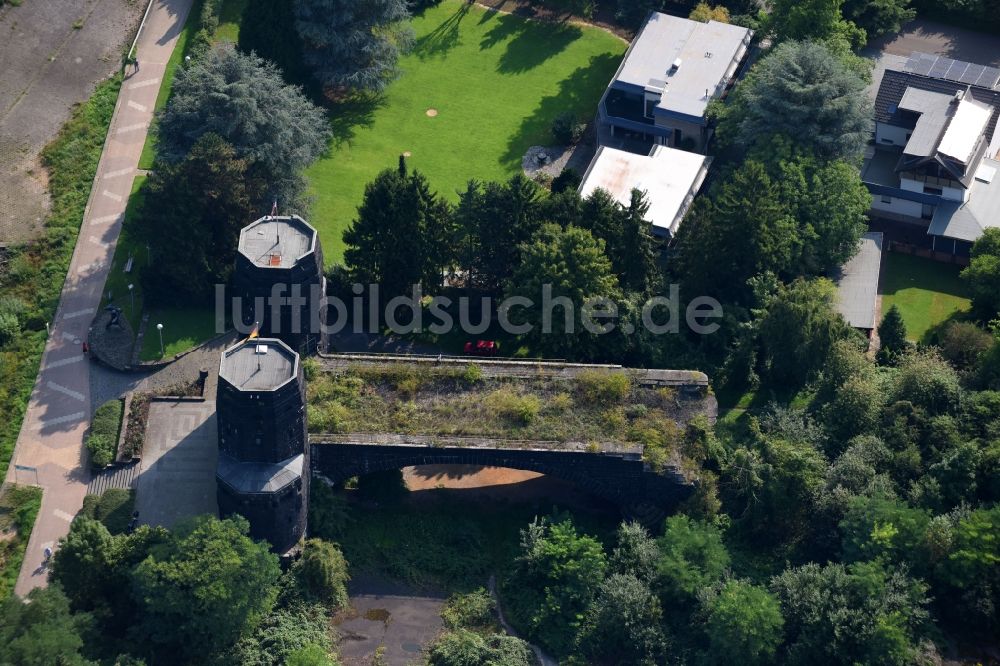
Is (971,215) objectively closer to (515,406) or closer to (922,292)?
(922,292)

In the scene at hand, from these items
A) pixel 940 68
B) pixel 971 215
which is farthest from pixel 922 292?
pixel 940 68

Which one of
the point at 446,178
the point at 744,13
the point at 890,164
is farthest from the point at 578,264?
the point at 744,13

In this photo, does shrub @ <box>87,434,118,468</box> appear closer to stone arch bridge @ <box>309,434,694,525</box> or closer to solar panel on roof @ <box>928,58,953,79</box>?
stone arch bridge @ <box>309,434,694,525</box>

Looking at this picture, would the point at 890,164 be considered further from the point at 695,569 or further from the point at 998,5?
the point at 695,569

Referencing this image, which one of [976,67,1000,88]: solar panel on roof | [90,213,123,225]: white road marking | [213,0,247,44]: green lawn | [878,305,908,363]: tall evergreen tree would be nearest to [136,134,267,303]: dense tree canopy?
[90,213,123,225]: white road marking

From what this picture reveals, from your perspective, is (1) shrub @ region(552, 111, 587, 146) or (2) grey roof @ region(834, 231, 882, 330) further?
(1) shrub @ region(552, 111, 587, 146)

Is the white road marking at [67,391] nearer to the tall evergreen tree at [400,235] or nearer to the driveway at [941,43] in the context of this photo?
the tall evergreen tree at [400,235]
